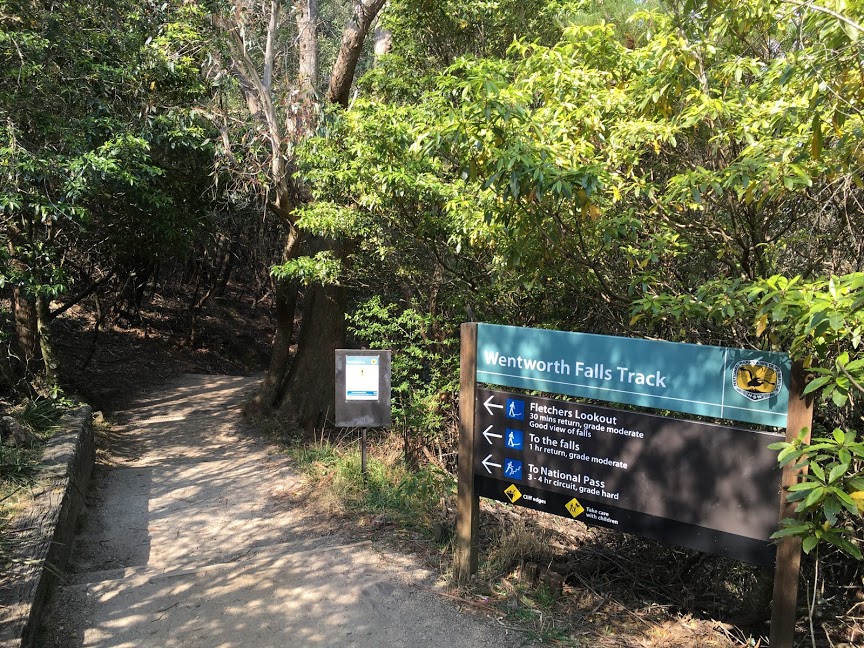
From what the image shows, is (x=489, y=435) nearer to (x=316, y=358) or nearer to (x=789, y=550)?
(x=789, y=550)

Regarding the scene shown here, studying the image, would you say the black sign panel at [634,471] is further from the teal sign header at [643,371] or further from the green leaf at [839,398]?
the green leaf at [839,398]

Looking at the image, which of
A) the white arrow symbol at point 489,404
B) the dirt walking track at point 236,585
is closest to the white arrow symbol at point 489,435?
the white arrow symbol at point 489,404

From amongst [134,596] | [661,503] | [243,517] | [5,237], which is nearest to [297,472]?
[243,517]

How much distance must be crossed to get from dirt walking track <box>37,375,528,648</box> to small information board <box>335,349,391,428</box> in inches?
43.8

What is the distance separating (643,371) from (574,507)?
974 millimetres

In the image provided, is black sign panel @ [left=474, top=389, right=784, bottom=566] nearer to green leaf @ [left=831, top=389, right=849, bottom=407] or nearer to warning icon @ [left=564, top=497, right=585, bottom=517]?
warning icon @ [left=564, top=497, right=585, bottom=517]

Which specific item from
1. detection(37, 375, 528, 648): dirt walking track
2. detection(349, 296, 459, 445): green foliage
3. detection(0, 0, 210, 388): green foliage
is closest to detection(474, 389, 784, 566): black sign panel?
detection(37, 375, 528, 648): dirt walking track

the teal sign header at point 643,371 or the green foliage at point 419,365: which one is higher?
the teal sign header at point 643,371

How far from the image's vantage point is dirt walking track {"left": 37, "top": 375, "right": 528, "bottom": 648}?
13.8 ft

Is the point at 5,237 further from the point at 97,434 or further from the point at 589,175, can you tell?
the point at 589,175

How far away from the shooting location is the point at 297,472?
29.0 ft

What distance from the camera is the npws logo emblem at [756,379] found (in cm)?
358

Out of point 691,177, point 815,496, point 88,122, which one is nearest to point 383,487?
point 691,177

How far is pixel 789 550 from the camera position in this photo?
11.6ft
